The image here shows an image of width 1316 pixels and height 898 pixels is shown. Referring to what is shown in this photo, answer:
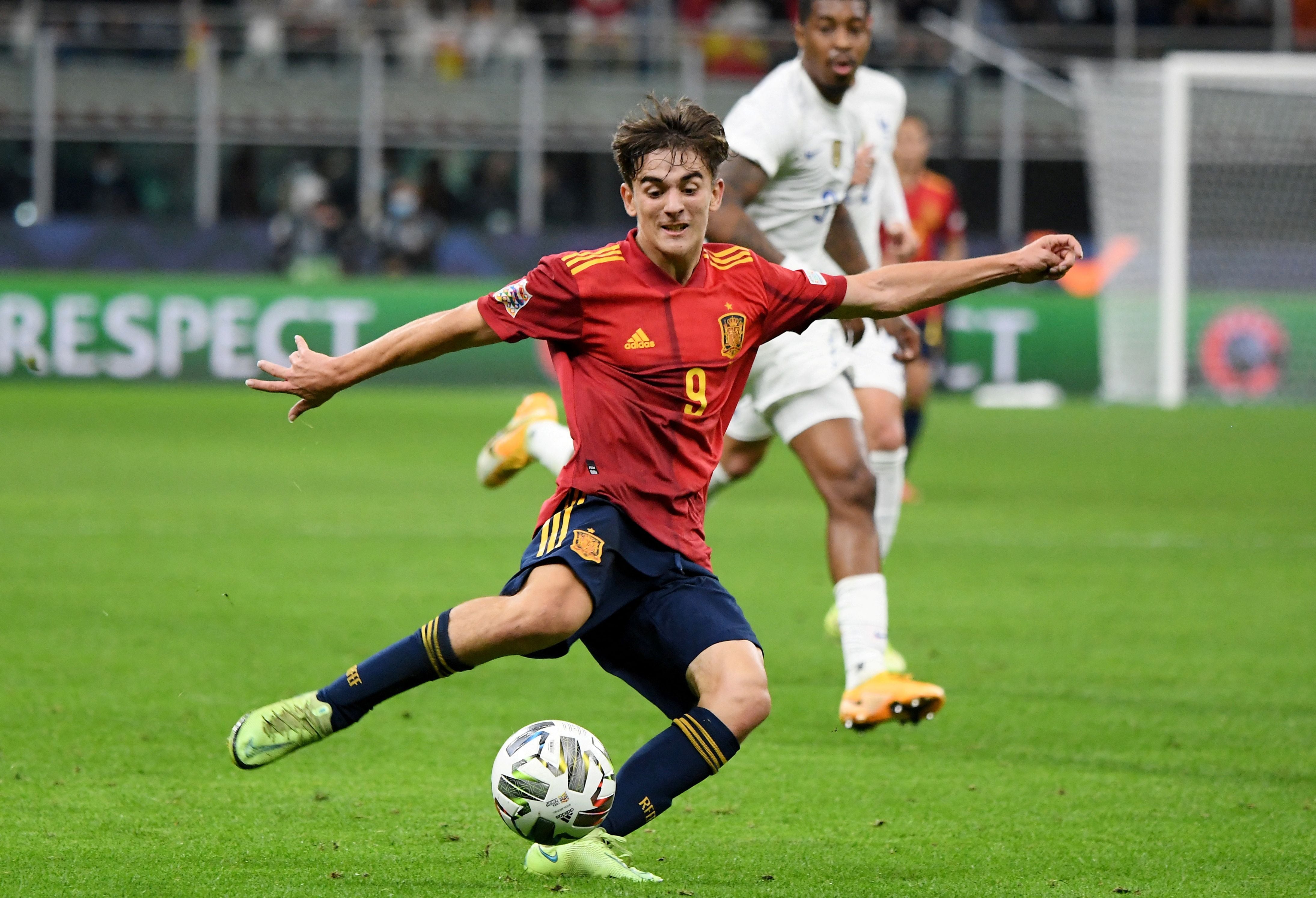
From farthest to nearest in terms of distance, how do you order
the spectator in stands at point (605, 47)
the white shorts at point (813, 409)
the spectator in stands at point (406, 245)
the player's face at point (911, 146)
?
the spectator in stands at point (605, 47), the spectator in stands at point (406, 245), the player's face at point (911, 146), the white shorts at point (813, 409)

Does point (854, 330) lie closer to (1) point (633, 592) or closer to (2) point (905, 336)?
(2) point (905, 336)

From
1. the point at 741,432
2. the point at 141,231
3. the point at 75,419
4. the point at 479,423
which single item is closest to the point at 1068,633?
the point at 741,432

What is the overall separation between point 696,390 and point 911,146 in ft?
23.6

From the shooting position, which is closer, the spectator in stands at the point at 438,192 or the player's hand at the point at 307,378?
the player's hand at the point at 307,378

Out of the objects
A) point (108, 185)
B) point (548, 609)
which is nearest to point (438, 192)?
point (108, 185)

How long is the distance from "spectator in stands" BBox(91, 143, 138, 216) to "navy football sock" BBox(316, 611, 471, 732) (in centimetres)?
1805

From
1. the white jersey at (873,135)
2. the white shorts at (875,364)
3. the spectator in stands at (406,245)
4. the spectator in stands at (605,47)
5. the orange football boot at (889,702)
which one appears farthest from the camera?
the spectator in stands at (605,47)

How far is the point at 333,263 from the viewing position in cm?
2045

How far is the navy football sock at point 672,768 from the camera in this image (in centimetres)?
391

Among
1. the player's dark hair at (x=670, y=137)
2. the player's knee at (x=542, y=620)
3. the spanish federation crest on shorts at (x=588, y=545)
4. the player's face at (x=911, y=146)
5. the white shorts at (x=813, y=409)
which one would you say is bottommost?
the player's knee at (x=542, y=620)

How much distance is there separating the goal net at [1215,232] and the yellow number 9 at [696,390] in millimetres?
15475

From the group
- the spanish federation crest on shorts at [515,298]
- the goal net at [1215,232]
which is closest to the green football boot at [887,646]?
the spanish federation crest on shorts at [515,298]

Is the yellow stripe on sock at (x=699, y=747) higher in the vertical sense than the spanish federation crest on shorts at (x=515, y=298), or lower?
lower

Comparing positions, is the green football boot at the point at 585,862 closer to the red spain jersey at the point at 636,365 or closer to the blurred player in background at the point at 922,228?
the red spain jersey at the point at 636,365
